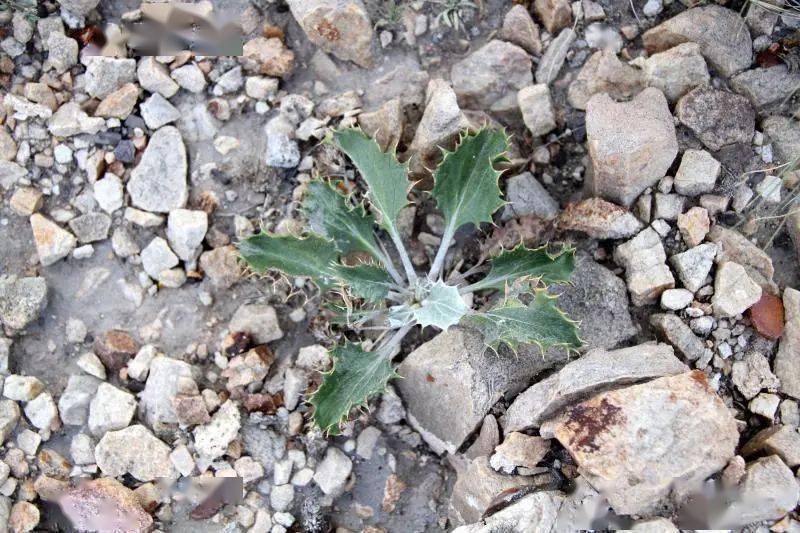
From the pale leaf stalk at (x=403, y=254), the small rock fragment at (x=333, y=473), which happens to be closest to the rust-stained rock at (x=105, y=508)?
the small rock fragment at (x=333, y=473)

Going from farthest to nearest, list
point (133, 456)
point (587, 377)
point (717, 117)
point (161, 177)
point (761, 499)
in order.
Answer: point (161, 177)
point (717, 117)
point (133, 456)
point (587, 377)
point (761, 499)

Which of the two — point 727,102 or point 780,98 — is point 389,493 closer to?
point 727,102

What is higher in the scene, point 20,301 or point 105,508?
point 20,301

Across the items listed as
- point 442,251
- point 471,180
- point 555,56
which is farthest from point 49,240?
point 555,56

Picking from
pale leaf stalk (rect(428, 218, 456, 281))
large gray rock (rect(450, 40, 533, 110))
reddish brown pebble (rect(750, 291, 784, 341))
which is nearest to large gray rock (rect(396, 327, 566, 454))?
pale leaf stalk (rect(428, 218, 456, 281))

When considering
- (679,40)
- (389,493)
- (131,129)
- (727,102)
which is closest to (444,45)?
(679,40)

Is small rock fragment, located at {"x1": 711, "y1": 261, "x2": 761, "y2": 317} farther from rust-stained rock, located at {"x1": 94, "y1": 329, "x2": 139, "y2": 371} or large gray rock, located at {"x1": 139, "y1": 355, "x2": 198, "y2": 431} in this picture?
rust-stained rock, located at {"x1": 94, "y1": 329, "x2": 139, "y2": 371}

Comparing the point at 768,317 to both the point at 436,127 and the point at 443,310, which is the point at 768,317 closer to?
the point at 443,310
